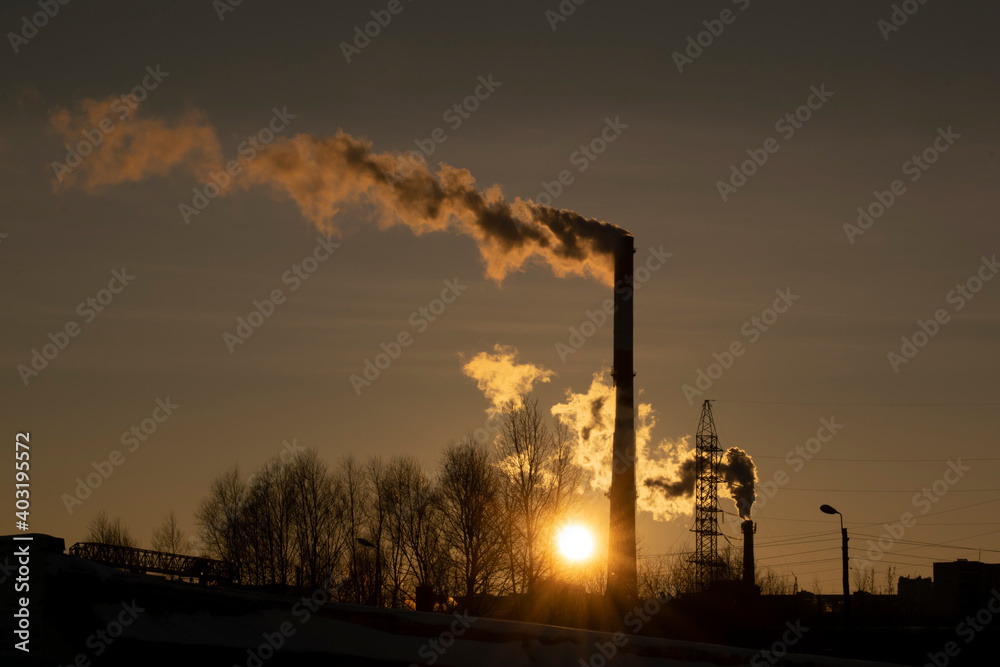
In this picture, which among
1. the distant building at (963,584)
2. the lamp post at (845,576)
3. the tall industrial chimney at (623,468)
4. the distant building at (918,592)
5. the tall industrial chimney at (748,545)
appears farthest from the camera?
the distant building at (918,592)

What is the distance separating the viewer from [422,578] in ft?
160

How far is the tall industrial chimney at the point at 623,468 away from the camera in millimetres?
45219

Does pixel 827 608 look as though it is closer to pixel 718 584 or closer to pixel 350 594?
pixel 718 584

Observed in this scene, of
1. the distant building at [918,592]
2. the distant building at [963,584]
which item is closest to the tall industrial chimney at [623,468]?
the distant building at [963,584]

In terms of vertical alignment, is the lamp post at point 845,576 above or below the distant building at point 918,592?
below

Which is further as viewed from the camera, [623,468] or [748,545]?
[748,545]

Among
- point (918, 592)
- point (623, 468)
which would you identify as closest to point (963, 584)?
point (918, 592)

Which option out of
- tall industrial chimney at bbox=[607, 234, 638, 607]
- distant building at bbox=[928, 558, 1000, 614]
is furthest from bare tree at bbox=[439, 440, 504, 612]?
distant building at bbox=[928, 558, 1000, 614]

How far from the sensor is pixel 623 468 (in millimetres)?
45531

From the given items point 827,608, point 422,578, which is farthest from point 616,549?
point 827,608

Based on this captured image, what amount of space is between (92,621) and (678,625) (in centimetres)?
3005

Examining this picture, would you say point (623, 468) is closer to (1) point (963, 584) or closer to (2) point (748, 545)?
(2) point (748, 545)

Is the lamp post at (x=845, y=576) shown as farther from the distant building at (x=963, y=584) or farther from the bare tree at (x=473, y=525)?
the distant building at (x=963, y=584)

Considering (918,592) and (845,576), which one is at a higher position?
(918,592)
